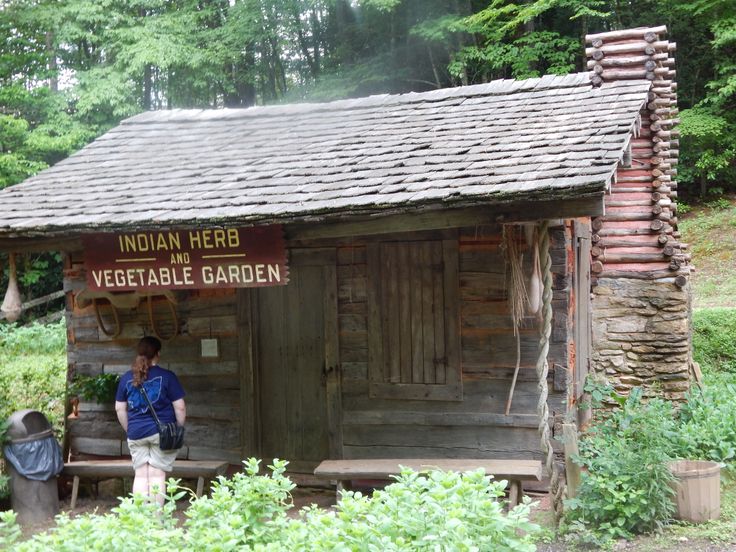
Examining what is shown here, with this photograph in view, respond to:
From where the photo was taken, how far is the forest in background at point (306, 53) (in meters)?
21.2

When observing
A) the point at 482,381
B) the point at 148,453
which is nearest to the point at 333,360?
the point at 482,381

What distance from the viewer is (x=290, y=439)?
9078mm

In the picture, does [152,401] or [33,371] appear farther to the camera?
[33,371]

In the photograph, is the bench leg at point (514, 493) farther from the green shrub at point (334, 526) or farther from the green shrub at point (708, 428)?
the green shrub at point (334, 526)

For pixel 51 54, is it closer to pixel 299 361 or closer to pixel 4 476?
pixel 4 476

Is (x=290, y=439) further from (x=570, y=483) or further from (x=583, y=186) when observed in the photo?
(x=583, y=186)

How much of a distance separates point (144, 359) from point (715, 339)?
1077 centimetres

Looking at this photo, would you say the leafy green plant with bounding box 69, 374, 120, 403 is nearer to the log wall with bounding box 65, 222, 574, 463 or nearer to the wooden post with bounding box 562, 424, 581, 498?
the log wall with bounding box 65, 222, 574, 463

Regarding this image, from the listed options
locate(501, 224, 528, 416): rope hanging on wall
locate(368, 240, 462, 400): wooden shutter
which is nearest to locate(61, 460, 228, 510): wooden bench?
locate(368, 240, 462, 400): wooden shutter

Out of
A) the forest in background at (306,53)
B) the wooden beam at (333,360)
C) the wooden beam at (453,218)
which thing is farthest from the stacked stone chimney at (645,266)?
the forest in background at (306,53)

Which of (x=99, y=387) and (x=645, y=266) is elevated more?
(x=645, y=266)

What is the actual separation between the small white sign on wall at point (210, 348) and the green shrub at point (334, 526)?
4683 millimetres

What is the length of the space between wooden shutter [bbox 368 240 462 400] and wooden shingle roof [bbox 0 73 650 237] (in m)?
1.00

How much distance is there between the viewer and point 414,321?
8336 millimetres
